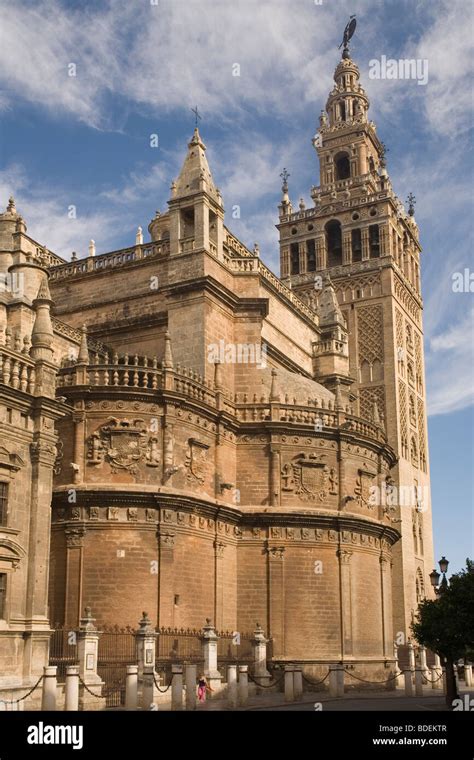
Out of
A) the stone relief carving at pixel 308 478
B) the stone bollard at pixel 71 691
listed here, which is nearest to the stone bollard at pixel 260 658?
the stone relief carving at pixel 308 478

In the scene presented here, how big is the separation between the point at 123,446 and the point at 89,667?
7.96 meters

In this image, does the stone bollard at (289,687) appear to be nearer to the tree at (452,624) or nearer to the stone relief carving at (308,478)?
the tree at (452,624)

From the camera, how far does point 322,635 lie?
3073 centimetres

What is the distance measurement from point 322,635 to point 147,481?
830 cm

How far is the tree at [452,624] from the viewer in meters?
23.3

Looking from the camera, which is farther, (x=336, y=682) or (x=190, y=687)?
(x=336, y=682)

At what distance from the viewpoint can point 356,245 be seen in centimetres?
5991

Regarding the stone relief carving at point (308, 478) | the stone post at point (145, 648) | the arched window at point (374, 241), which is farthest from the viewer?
the arched window at point (374, 241)

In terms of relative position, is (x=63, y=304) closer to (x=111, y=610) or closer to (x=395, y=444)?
(x=111, y=610)

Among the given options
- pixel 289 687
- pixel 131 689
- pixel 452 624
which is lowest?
pixel 289 687

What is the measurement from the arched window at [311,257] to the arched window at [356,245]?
2835 mm

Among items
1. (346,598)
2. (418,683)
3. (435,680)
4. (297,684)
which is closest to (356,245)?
(435,680)

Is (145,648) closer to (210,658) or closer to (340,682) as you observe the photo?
(210,658)
